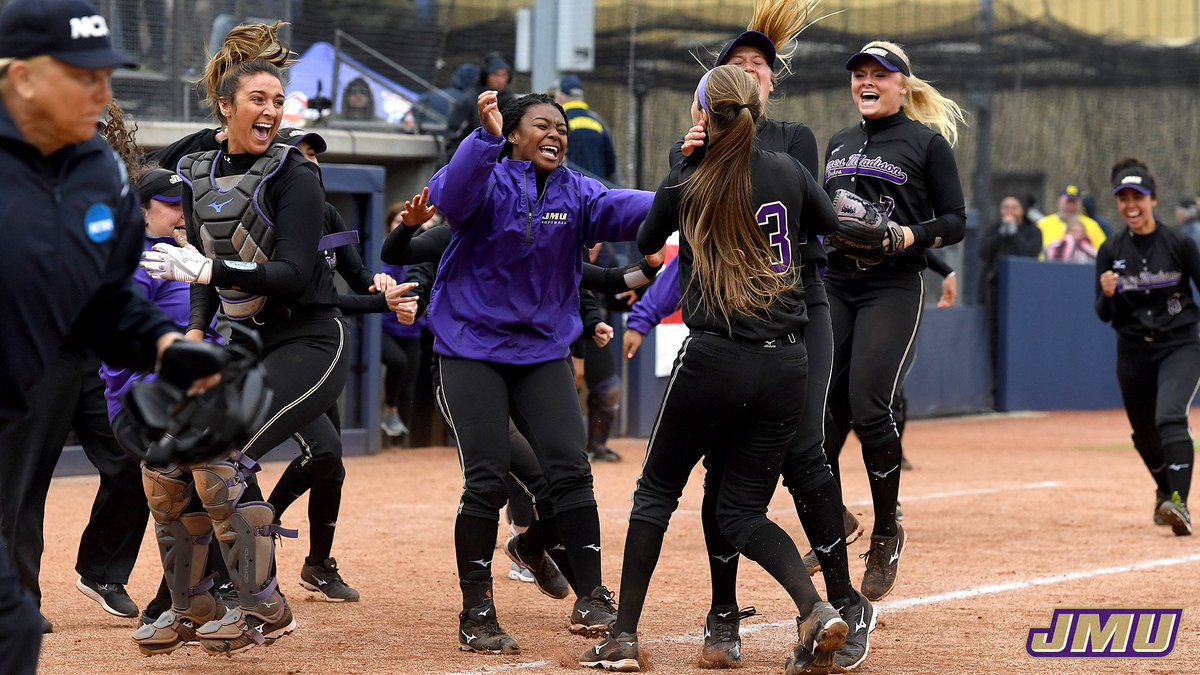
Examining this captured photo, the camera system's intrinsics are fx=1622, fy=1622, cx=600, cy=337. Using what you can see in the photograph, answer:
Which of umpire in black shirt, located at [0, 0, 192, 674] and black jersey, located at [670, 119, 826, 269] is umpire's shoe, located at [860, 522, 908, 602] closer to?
black jersey, located at [670, 119, 826, 269]

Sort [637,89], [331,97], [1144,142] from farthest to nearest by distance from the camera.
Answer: [1144,142], [637,89], [331,97]

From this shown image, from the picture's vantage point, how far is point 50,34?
11.9 ft

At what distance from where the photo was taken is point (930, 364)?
59.1ft

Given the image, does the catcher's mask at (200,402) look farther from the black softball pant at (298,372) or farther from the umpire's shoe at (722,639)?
the umpire's shoe at (722,639)

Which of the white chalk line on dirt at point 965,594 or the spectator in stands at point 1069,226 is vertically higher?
the spectator in stands at point 1069,226

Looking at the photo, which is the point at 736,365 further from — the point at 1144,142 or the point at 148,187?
the point at 1144,142

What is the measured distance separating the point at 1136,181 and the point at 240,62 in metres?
5.82

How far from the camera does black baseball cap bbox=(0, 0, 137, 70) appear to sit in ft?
11.9

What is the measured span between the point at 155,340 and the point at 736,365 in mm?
2162

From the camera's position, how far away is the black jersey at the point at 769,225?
17.9 ft

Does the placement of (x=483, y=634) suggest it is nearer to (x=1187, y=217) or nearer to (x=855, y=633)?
(x=855, y=633)

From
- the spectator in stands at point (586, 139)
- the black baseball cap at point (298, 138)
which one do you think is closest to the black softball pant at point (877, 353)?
the black baseball cap at point (298, 138)

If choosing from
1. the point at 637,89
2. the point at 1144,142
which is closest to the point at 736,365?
the point at 637,89

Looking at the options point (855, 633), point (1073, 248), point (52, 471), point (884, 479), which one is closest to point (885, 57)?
point (884, 479)
